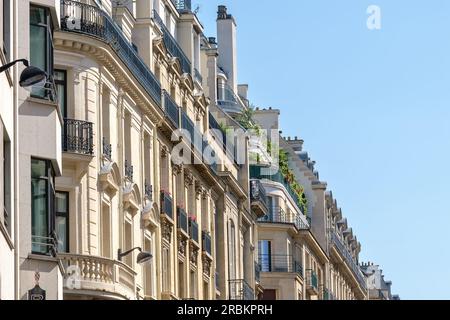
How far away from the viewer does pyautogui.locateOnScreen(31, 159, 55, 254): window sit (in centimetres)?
3803

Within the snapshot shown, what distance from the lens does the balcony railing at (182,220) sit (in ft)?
209

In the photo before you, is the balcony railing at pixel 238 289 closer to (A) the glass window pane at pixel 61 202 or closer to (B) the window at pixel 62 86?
(B) the window at pixel 62 86

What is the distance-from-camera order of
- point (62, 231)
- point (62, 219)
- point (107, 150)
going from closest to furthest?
point (62, 231)
point (62, 219)
point (107, 150)

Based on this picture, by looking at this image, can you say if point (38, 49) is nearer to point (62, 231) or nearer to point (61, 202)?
point (62, 231)

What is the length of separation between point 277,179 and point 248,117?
8750mm

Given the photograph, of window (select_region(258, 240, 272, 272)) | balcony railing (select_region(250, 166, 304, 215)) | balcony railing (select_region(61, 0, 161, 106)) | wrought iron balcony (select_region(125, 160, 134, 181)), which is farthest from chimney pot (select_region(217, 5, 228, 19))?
wrought iron balcony (select_region(125, 160, 134, 181))

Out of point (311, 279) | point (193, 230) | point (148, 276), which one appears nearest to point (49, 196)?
point (148, 276)

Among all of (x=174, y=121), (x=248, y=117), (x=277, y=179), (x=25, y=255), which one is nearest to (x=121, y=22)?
(x=174, y=121)

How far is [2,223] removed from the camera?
3338cm

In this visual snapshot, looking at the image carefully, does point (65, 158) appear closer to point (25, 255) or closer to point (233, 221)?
point (25, 255)

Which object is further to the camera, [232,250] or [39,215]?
[232,250]

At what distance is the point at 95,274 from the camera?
1944 inches

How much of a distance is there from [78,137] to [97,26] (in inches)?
140

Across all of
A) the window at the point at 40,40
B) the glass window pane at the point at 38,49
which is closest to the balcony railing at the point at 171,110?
the window at the point at 40,40
